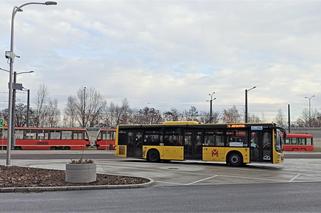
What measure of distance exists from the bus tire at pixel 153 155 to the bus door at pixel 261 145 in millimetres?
6868

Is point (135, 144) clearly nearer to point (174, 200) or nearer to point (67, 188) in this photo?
point (67, 188)

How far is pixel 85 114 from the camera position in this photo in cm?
8419

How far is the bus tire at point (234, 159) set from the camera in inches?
1070

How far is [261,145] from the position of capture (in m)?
26.6

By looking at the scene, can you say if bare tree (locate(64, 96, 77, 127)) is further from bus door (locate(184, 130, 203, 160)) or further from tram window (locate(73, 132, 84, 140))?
bus door (locate(184, 130, 203, 160))

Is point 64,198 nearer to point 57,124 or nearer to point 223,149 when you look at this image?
point 223,149

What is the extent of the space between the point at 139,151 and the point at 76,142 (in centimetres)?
2451

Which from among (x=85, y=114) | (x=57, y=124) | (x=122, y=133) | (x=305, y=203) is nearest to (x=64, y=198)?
(x=305, y=203)

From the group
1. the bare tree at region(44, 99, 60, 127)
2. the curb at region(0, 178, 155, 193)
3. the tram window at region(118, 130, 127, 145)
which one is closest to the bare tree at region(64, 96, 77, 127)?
the bare tree at region(44, 99, 60, 127)

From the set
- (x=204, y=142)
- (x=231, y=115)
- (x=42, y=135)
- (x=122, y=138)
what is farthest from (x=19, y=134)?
(x=231, y=115)

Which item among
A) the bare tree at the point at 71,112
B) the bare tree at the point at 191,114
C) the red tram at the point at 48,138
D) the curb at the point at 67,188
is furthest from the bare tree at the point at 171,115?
the curb at the point at 67,188

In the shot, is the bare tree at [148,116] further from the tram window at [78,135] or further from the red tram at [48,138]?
the red tram at [48,138]

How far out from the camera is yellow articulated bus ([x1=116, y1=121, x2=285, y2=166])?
26.6 metres

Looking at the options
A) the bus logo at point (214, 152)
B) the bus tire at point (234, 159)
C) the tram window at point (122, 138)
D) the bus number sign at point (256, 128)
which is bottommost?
the bus tire at point (234, 159)
